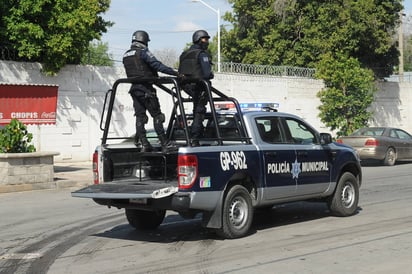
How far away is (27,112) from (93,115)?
4705mm

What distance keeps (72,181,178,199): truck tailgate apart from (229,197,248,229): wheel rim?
95cm

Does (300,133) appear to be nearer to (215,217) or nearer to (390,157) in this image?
(215,217)

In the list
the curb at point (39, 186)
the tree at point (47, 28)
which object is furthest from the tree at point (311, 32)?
the curb at point (39, 186)

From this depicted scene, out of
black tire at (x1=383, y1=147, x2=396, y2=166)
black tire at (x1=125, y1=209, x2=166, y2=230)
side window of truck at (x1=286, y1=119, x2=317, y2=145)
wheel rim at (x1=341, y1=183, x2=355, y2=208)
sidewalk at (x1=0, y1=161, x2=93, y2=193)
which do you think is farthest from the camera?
black tire at (x1=383, y1=147, x2=396, y2=166)

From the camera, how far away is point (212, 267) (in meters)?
6.62

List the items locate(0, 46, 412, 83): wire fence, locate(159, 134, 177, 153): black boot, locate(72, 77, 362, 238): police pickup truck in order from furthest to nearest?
locate(0, 46, 412, 83): wire fence < locate(159, 134, 177, 153): black boot < locate(72, 77, 362, 238): police pickup truck

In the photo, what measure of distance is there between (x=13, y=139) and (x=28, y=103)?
2.44m

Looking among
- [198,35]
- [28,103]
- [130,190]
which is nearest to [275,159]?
[198,35]

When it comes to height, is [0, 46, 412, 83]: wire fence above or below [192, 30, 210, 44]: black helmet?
above

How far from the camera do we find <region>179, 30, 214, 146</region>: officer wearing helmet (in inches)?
331

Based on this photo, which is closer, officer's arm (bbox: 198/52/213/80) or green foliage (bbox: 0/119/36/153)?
officer's arm (bbox: 198/52/213/80)

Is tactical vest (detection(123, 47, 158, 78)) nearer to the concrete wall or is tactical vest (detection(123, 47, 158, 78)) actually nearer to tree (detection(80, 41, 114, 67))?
the concrete wall

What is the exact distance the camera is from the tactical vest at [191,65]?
8.40 metres

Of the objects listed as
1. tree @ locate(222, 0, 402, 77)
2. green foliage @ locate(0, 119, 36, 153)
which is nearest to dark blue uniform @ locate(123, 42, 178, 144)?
green foliage @ locate(0, 119, 36, 153)
